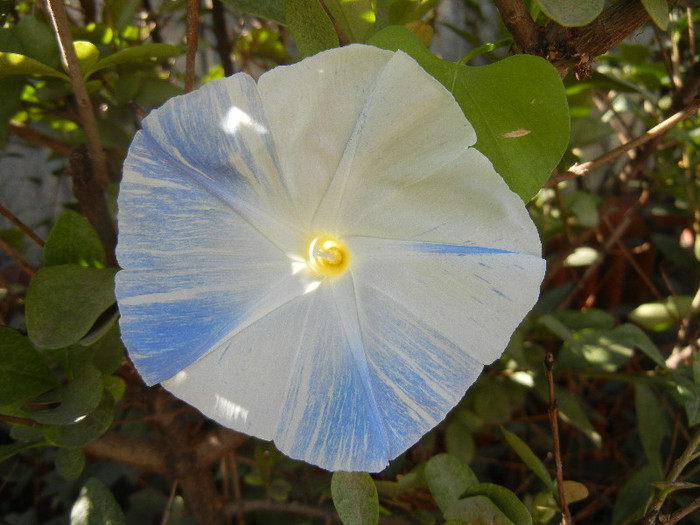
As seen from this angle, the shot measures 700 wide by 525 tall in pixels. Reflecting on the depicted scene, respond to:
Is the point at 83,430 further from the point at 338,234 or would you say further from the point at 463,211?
the point at 463,211

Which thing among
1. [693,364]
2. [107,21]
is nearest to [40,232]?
[107,21]

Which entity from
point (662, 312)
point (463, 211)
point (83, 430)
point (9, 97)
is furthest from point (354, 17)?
point (662, 312)

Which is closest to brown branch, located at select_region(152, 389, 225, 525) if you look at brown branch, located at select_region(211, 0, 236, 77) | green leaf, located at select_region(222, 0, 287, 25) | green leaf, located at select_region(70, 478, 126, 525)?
green leaf, located at select_region(70, 478, 126, 525)

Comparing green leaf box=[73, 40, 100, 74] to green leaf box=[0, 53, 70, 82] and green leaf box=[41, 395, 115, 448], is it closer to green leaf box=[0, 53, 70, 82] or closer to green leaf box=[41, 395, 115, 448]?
green leaf box=[0, 53, 70, 82]

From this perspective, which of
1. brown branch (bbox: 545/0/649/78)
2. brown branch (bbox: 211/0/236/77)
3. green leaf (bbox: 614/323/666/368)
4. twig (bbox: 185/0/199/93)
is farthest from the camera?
brown branch (bbox: 211/0/236/77)

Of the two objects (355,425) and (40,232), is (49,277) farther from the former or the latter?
(40,232)

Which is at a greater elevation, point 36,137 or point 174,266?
point 36,137
